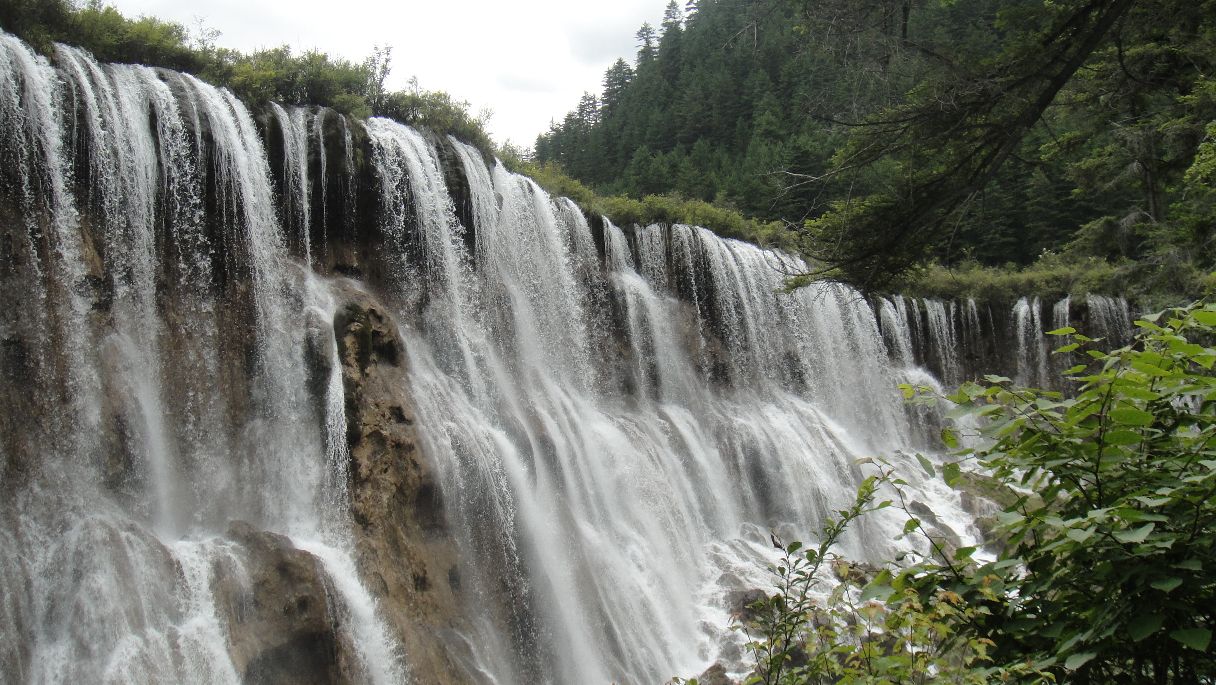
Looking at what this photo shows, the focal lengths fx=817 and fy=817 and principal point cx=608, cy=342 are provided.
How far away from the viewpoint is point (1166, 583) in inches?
69.6

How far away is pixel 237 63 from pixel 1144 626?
1493cm

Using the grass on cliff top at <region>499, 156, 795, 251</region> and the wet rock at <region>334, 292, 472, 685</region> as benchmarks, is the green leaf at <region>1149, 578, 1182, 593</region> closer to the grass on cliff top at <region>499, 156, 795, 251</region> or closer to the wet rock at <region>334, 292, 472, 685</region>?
the wet rock at <region>334, 292, 472, 685</region>

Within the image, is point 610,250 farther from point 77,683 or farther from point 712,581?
point 77,683

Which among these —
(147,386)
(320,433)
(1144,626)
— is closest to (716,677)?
(320,433)

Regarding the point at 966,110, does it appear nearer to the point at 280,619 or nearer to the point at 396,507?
the point at 280,619

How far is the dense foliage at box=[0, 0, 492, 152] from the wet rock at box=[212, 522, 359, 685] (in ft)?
24.0

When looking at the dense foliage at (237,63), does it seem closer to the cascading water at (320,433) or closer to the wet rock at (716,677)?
the cascading water at (320,433)

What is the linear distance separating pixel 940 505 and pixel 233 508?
569 inches

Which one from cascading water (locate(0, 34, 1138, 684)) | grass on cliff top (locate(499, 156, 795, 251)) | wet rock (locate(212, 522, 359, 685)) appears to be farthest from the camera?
grass on cliff top (locate(499, 156, 795, 251))

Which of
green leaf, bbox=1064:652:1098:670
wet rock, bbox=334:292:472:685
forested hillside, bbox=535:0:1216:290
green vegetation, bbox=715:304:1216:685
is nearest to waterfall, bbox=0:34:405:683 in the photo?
wet rock, bbox=334:292:472:685

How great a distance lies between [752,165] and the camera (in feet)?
139

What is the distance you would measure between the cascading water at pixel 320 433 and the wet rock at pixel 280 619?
0.03 metres

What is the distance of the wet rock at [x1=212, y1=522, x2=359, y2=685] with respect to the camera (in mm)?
8062

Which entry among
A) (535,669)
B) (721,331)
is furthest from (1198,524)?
(721,331)
